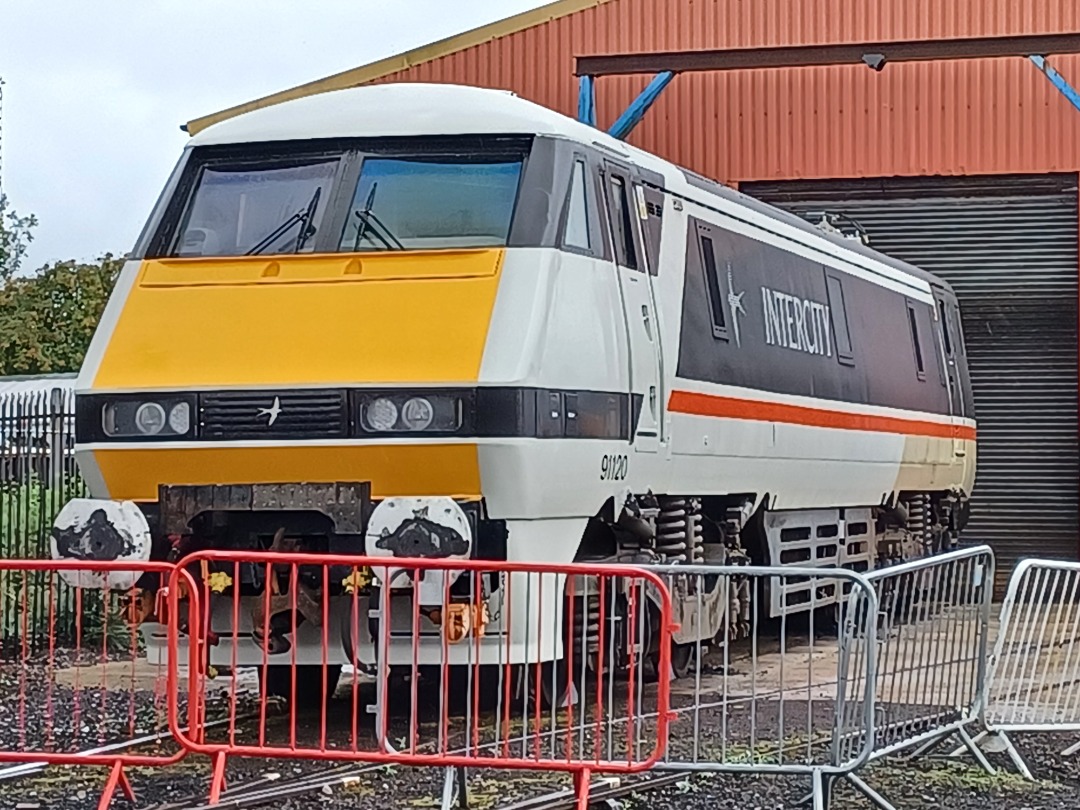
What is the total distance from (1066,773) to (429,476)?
3.41m

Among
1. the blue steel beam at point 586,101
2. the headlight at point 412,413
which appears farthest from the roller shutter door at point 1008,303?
the headlight at point 412,413

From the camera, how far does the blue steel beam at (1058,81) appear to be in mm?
19406

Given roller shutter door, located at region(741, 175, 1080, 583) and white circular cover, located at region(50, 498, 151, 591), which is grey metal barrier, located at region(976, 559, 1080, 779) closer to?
white circular cover, located at region(50, 498, 151, 591)

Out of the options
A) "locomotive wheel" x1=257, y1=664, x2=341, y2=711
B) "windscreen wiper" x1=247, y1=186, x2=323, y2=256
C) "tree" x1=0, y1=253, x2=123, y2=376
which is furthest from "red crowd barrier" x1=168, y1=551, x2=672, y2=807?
"tree" x1=0, y1=253, x2=123, y2=376

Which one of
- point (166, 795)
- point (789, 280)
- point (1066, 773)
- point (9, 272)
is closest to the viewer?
point (166, 795)

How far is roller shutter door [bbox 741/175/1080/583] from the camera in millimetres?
21031

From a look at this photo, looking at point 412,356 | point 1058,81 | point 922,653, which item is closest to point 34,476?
point 412,356

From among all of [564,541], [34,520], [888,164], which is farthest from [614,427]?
[888,164]

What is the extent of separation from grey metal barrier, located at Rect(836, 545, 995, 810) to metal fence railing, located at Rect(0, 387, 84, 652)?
8.57m

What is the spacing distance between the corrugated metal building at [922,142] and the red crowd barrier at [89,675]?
7.83 m

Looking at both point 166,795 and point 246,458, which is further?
point 246,458

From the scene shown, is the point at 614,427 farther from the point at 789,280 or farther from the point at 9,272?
the point at 9,272

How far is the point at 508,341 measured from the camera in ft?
30.9

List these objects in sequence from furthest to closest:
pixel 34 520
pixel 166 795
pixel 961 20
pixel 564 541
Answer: pixel 961 20
pixel 34 520
pixel 564 541
pixel 166 795
